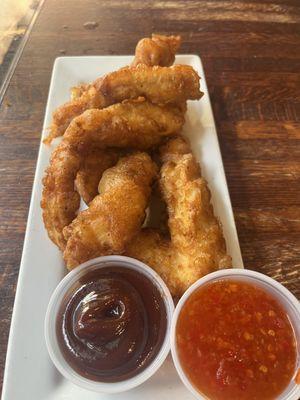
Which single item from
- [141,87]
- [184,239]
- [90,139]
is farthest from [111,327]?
[141,87]

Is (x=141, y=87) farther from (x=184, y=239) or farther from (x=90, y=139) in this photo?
(x=184, y=239)

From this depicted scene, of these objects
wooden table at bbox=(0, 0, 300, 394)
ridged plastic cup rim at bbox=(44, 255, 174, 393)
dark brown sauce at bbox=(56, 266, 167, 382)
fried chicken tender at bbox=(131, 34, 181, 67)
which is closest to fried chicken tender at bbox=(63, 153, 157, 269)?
ridged plastic cup rim at bbox=(44, 255, 174, 393)

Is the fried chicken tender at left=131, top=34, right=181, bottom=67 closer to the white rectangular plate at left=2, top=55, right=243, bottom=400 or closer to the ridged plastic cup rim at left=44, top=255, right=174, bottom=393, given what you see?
the white rectangular plate at left=2, top=55, right=243, bottom=400

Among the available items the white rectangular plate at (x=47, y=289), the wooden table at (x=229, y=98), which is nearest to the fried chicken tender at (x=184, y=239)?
the white rectangular plate at (x=47, y=289)

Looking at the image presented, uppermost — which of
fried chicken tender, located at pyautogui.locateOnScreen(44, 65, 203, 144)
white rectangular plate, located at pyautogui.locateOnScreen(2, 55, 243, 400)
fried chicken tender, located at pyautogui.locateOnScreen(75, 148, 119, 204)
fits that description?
fried chicken tender, located at pyautogui.locateOnScreen(44, 65, 203, 144)

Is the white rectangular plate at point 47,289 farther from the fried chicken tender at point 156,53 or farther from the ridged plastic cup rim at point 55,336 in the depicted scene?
the fried chicken tender at point 156,53
